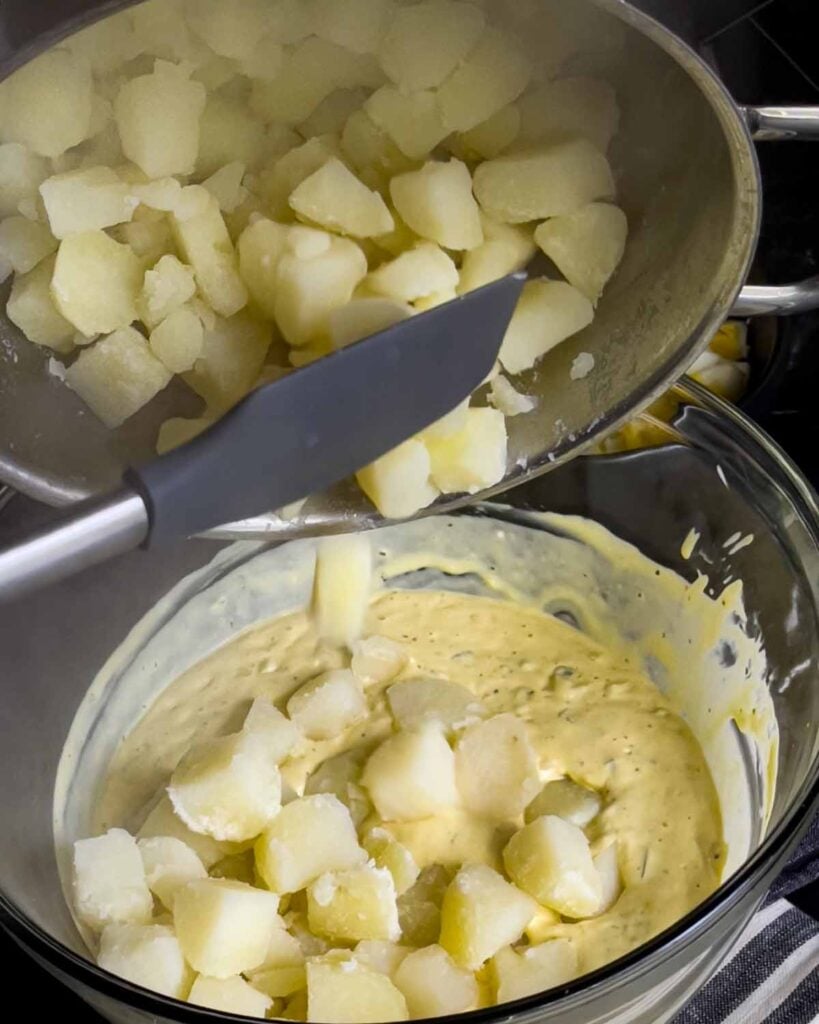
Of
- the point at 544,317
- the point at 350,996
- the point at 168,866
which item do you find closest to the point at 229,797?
the point at 168,866

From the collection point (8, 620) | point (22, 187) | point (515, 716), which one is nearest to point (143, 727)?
point (8, 620)

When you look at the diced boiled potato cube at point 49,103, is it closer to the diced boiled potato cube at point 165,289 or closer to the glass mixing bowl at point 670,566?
the diced boiled potato cube at point 165,289

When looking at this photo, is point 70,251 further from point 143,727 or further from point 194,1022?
point 143,727

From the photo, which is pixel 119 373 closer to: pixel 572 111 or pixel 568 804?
pixel 572 111

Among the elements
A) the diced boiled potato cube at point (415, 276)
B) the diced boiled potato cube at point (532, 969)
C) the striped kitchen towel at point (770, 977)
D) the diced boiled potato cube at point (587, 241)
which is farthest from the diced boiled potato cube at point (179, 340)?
the striped kitchen towel at point (770, 977)

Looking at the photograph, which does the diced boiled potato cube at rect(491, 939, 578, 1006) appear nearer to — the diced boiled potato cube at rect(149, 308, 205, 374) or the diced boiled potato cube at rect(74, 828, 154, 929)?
the diced boiled potato cube at rect(74, 828, 154, 929)

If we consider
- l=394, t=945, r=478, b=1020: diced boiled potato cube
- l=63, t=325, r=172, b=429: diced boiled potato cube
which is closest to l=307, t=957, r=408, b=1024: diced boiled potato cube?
l=394, t=945, r=478, b=1020: diced boiled potato cube
